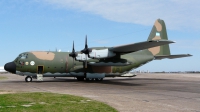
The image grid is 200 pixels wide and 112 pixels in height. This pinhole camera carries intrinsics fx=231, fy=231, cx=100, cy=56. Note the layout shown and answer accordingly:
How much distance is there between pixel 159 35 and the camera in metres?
34.6

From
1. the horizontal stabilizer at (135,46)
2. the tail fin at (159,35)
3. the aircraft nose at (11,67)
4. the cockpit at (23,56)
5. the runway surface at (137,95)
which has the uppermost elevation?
the tail fin at (159,35)

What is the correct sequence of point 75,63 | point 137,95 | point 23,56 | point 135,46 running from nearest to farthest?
point 137,95, point 135,46, point 23,56, point 75,63

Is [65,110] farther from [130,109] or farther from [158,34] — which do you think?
[158,34]

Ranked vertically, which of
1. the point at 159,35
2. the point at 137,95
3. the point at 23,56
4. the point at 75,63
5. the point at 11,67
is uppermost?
the point at 159,35

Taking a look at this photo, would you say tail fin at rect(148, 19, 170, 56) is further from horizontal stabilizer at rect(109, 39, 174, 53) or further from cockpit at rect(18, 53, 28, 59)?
cockpit at rect(18, 53, 28, 59)

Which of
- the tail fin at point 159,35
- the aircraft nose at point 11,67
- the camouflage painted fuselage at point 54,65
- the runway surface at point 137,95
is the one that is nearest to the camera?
the runway surface at point 137,95

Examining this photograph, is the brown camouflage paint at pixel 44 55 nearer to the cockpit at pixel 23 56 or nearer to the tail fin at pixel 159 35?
the cockpit at pixel 23 56

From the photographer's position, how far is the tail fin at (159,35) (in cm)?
3431

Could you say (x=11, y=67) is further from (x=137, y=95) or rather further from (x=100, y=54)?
(x=137, y=95)

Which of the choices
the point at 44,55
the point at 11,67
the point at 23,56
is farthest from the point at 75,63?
the point at 11,67

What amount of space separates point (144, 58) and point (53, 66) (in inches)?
510

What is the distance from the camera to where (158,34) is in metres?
34.6

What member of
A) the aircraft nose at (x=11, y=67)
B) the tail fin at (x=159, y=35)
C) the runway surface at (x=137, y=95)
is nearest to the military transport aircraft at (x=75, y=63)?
the aircraft nose at (x=11, y=67)

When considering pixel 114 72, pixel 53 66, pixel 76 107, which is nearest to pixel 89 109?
pixel 76 107
